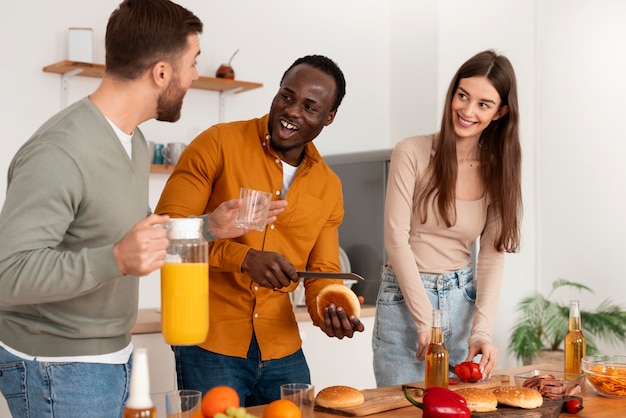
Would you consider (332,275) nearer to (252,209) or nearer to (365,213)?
(252,209)

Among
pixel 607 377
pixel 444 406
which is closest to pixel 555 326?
pixel 607 377

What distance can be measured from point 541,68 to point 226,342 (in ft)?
11.7

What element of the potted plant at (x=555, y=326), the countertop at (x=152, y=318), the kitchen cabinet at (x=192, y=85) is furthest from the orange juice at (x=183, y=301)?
the potted plant at (x=555, y=326)

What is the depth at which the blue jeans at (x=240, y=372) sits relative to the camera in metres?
2.33

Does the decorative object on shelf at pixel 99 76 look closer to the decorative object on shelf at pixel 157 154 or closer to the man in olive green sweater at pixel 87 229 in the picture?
the decorative object on shelf at pixel 157 154

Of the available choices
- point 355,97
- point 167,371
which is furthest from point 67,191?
point 355,97

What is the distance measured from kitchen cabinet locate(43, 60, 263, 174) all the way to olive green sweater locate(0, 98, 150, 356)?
2.25 meters

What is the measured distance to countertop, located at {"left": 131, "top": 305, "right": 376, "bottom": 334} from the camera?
343cm

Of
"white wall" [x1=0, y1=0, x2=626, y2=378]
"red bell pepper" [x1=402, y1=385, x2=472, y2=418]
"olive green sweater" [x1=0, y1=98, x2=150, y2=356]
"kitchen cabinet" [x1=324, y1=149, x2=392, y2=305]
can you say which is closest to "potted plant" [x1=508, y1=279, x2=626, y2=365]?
"white wall" [x1=0, y1=0, x2=626, y2=378]

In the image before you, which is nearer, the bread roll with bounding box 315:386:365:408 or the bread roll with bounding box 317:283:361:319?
the bread roll with bounding box 315:386:365:408

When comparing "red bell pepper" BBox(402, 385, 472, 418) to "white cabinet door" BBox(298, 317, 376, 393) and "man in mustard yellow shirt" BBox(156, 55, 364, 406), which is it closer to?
"man in mustard yellow shirt" BBox(156, 55, 364, 406)

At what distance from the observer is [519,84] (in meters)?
5.16

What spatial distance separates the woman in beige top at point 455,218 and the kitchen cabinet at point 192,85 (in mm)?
1927

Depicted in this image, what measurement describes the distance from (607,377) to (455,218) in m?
0.69
